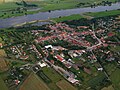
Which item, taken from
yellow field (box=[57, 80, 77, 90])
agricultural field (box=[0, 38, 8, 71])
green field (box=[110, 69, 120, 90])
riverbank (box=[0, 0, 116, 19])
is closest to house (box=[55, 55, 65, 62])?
yellow field (box=[57, 80, 77, 90])

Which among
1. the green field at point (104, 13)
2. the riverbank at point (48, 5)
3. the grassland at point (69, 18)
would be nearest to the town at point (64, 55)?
the grassland at point (69, 18)

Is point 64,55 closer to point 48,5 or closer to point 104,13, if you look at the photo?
point 104,13

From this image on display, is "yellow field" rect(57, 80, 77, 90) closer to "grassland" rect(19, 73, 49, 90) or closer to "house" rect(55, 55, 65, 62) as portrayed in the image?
"grassland" rect(19, 73, 49, 90)

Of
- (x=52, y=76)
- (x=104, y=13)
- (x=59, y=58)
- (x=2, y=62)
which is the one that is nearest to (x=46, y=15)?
(x=104, y=13)

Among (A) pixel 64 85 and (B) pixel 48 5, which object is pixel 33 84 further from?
(B) pixel 48 5

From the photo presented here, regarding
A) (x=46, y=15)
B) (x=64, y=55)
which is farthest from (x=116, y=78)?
(x=46, y=15)

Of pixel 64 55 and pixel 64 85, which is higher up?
pixel 64 55

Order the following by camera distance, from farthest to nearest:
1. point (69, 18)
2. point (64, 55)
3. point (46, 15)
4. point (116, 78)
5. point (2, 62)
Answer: point (46, 15), point (69, 18), point (64, 55), point (2, 62), point (116, 78)

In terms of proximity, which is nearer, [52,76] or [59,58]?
[52,76]

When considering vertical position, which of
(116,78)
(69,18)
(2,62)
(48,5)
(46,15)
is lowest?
(116,78)

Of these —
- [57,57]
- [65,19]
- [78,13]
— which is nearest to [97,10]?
[78,13]

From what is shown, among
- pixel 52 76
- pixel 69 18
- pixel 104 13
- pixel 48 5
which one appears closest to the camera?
pixel 52 76
